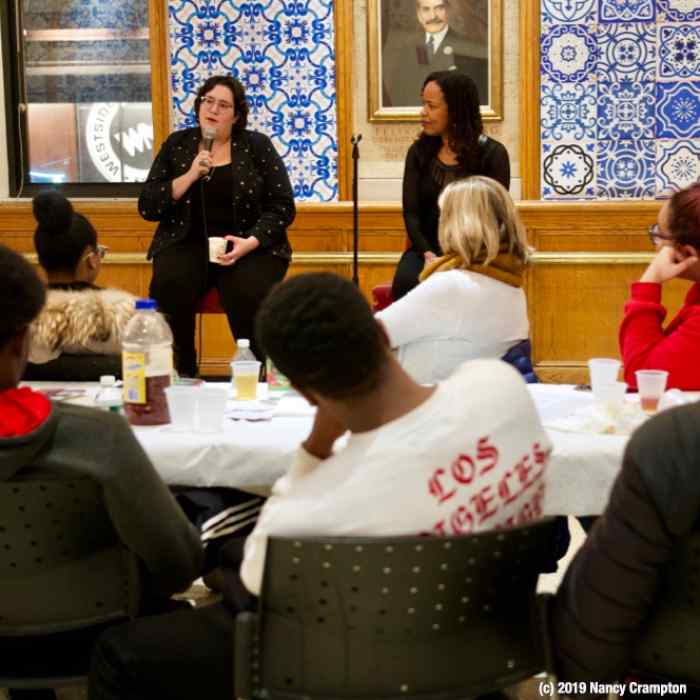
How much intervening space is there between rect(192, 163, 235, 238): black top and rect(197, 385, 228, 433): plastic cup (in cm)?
284

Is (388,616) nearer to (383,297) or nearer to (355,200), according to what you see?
(383,297)

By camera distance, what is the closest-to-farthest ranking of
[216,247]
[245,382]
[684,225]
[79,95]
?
[245,382] < [684,225] < [216,247] < [79,95]

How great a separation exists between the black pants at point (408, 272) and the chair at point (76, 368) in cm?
231

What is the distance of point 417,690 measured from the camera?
5.76 feet

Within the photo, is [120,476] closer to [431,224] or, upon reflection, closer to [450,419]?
[450,419]

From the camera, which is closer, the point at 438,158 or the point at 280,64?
the point at 438,158

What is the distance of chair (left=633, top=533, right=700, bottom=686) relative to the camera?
5.71 ft

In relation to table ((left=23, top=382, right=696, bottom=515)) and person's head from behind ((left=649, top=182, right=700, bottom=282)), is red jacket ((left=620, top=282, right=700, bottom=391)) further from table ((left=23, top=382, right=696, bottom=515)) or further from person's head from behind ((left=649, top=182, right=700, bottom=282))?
table ((left=23, top=382, right=696, bottom=515))

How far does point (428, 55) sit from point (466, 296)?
3.39 metres

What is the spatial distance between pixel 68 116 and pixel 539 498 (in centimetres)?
547

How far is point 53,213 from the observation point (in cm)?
336

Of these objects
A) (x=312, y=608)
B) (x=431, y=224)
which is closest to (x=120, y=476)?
(x=312, y=608)

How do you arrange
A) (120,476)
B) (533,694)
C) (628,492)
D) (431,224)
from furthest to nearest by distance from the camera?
(431,224) → (533,694) → (120,476) → (628,492)

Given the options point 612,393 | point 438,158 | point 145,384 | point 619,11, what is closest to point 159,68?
point 438,158
